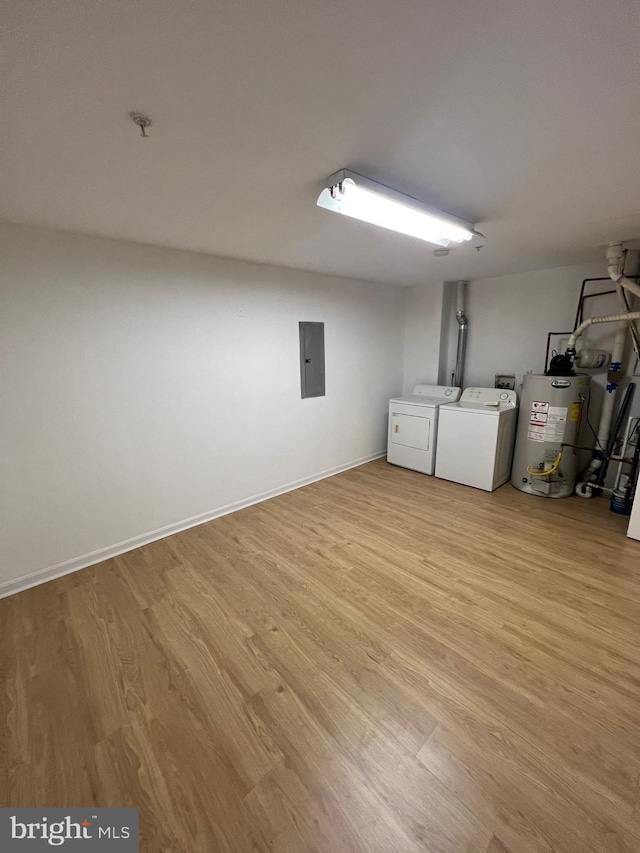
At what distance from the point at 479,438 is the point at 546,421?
0.62 meters

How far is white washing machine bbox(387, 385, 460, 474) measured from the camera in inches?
153

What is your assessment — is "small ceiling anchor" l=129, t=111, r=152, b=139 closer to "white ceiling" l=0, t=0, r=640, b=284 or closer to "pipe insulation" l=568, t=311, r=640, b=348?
"white ceiling" l=0, t=0, r=640, b=284

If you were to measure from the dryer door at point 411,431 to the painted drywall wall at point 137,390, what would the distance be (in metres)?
1.09

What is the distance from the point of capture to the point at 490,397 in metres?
3.75

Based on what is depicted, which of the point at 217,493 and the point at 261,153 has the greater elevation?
the point at 261,153

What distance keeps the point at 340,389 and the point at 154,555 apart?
254 centimetres

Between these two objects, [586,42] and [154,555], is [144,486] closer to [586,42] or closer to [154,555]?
[154,555]

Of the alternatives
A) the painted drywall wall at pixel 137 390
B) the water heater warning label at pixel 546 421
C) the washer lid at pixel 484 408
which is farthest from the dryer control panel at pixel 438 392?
the painted drywall wall at pixel 137 390

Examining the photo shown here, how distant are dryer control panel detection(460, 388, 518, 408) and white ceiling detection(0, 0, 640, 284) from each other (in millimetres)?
1954

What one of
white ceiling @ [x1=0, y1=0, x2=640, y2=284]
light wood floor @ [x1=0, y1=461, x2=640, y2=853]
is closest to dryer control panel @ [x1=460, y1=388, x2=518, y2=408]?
light wood floor @ [x1=0, y1=461, x2=640, y2=853]

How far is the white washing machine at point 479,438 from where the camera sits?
3424 millimetres

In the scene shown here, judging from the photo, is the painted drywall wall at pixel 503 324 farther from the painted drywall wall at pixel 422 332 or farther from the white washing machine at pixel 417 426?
the white washing machine at pixel 417 426

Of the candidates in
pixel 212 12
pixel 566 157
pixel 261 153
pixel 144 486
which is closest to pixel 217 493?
pixel 144 486

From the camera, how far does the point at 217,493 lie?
3076 mm
